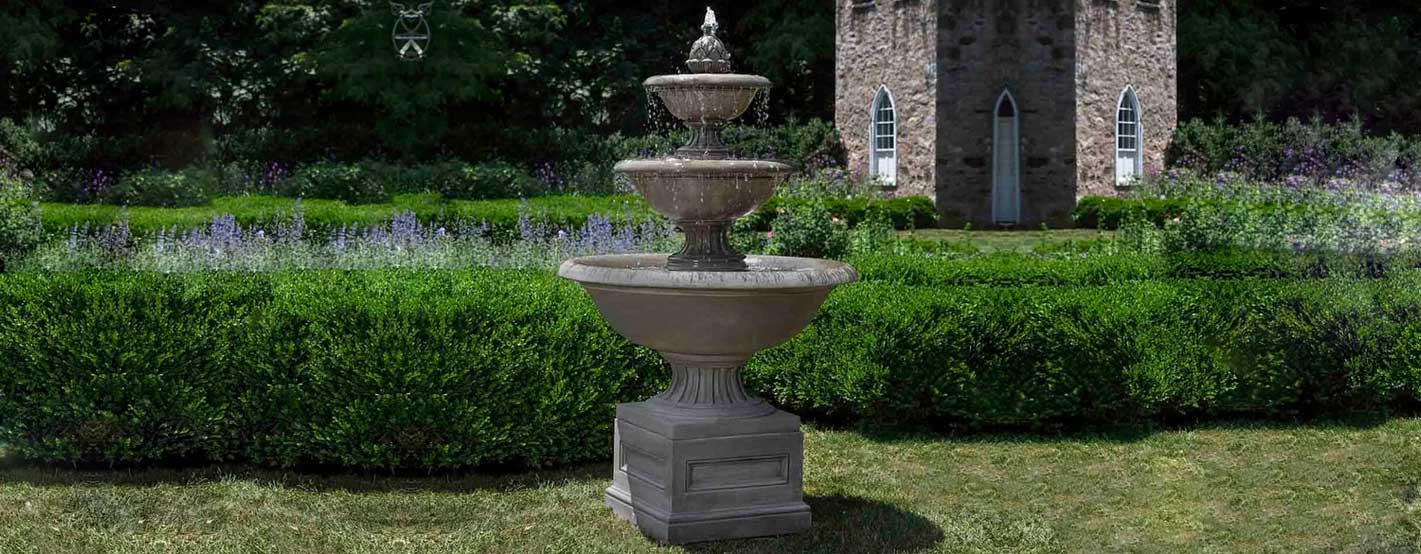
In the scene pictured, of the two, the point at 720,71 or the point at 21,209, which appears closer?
the point at 720,71

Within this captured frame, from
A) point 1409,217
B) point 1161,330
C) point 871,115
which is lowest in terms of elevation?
point 1161,330

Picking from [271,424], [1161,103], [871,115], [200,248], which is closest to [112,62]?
[871,115]

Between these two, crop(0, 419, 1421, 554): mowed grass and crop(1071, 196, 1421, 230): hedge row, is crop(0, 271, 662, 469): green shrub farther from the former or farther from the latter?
crop(1071, 196, 1421, 230): hedge row

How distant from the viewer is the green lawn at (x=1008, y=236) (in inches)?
641

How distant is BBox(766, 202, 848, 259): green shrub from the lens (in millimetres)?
9844

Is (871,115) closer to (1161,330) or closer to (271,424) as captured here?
(1161,330)

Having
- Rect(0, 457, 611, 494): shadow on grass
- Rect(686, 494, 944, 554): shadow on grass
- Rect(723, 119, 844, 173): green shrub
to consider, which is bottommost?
Rect(686, 494, 944, 554): shadow on grass

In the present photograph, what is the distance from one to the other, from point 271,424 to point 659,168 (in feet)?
8.45

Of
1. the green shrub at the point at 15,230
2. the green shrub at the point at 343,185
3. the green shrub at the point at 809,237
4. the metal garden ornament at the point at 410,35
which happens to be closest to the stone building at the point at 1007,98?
the metal garden ornament at the point at 410,35

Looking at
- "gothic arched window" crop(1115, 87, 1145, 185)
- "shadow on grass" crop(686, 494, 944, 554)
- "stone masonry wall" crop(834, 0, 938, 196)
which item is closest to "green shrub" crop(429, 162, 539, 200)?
"stone masonry wall" crop(834, 0, 938, 196)

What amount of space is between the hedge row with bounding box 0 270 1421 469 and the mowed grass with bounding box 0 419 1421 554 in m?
0.20

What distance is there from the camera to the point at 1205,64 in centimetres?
2397

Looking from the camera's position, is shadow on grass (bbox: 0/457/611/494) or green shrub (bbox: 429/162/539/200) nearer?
shadow on grass (bbox: 0/457/611/494)

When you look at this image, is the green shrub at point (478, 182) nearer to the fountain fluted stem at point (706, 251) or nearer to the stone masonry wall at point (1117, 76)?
the fountain fluted stem at point (706, 251)
